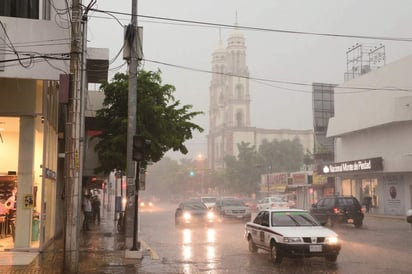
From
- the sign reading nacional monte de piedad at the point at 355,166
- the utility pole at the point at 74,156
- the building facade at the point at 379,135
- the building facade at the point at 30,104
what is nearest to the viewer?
the utility pole at the point at 74,156

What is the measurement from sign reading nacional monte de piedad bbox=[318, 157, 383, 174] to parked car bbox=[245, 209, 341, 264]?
1131 inches

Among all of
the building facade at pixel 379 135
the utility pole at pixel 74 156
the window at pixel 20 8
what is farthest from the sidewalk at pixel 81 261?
the building facade at pixel 379 135

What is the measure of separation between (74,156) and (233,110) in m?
118

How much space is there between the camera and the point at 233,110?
5128 inches

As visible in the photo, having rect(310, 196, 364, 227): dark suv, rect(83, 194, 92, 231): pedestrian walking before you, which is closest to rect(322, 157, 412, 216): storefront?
rect(310, 196, 364, 227): dark suv

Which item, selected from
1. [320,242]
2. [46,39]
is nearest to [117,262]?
[320,242]

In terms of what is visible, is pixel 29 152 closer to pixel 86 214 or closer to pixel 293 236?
pixel 293 236

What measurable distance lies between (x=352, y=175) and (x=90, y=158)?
2888 centimetres

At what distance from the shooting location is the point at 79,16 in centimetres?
1293

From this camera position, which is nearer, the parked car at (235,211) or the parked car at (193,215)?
the parked car at (193,215)

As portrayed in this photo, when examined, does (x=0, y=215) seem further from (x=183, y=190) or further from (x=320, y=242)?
(x=183, y=190)

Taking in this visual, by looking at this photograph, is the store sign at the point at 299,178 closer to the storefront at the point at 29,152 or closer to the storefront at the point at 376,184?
the storefront at the point at 376,184

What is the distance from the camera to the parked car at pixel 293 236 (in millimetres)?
13969

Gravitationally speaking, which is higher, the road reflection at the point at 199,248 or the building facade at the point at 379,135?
the building facade at the point at 379,135
